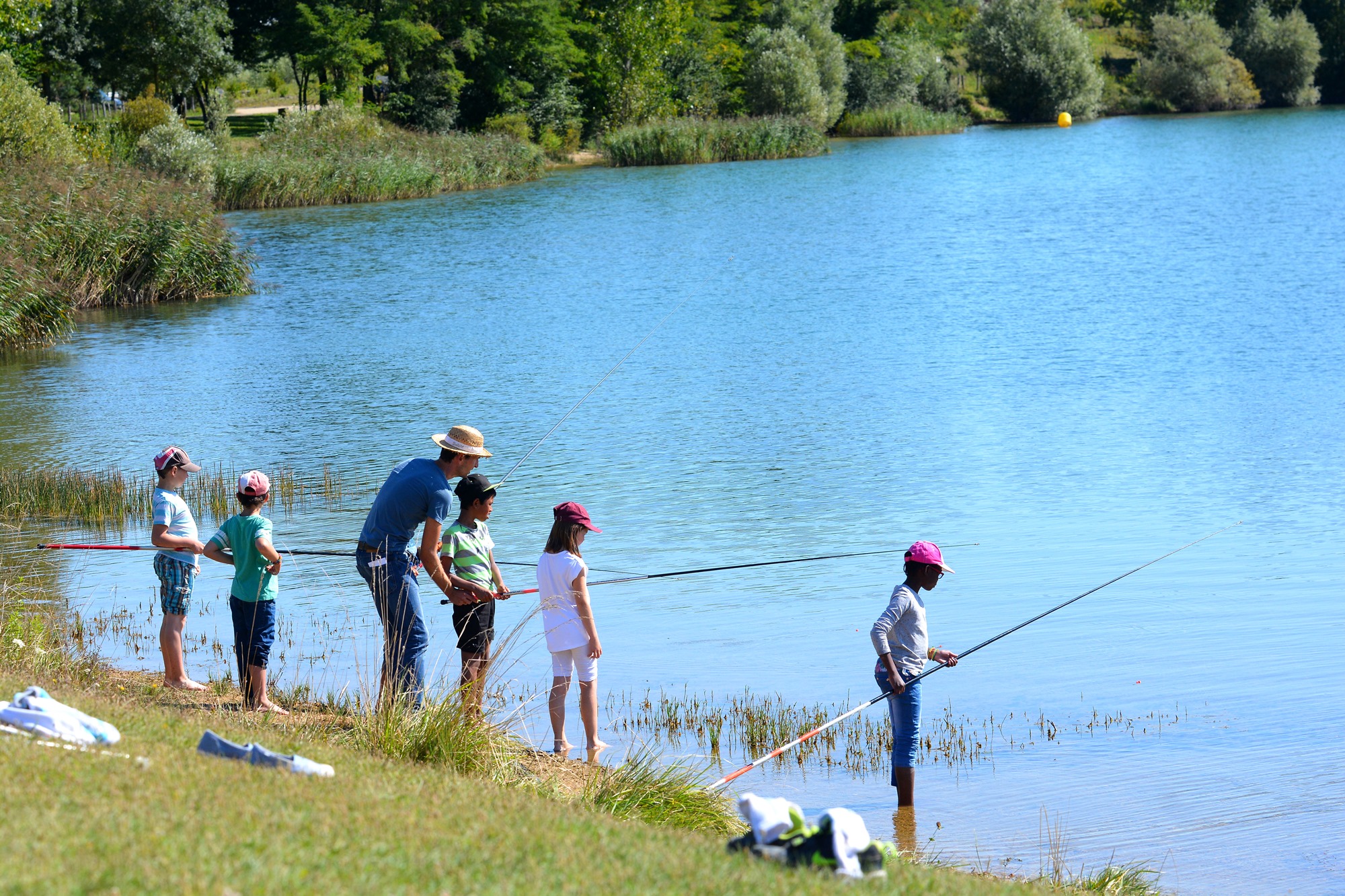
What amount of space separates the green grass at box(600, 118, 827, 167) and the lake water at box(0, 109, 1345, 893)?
2312 centimetres

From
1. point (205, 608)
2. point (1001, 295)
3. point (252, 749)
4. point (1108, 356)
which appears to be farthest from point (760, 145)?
point (252, 749)

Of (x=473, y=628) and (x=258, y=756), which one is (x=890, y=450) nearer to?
(x=473, y=628)

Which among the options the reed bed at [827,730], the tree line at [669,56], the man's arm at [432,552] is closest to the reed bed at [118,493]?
the reed bed at [827,730]

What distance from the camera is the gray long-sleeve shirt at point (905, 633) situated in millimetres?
6809

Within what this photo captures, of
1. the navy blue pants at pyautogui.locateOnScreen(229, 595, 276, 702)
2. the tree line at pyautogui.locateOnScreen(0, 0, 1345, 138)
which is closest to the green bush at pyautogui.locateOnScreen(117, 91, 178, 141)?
the tree line at pyautogui.locateOnScreen(0, 0, 1345, 138)

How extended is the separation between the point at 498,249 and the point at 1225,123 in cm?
5107

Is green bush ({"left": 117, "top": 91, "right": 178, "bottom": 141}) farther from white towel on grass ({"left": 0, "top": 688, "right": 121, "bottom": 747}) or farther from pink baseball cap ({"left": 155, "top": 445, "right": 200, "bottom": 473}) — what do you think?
white towel on grass ({"left": 0, "top": 688, "right": 121, "bottom": 747})

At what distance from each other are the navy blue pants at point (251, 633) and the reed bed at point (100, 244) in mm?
16486

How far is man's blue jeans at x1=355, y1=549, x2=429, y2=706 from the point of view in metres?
6.98

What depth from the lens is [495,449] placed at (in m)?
16.0

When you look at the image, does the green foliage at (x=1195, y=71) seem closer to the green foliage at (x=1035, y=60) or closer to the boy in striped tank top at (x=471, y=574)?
the green foliage at (x=1035, y=60)

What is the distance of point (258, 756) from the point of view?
531 centimetres

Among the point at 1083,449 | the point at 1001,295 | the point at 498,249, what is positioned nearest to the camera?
the point at 1083,449

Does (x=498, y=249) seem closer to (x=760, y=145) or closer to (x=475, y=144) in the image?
(x=475, y=144)
